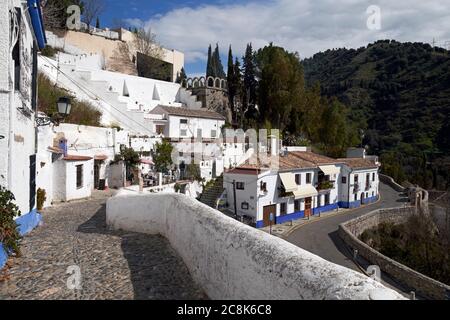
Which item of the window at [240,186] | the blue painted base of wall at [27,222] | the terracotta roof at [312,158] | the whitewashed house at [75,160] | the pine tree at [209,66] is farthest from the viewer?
the pine tree at [209,66]

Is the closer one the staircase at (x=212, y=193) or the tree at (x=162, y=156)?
the tree at (x=162, y=156)

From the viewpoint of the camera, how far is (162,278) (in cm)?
545

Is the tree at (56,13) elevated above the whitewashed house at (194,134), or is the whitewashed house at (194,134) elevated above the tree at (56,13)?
the tree at (56,13)

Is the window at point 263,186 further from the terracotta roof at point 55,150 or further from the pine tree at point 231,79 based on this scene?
the pine tree at point 231,79

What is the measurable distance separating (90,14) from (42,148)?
134ft

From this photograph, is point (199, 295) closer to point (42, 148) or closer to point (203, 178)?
point (42, 148)

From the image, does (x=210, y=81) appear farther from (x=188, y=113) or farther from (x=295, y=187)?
(x=295, y=187)

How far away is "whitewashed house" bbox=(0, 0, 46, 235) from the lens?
21.3 feet

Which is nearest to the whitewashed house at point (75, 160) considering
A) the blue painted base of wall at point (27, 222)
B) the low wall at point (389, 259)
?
the blue painted base of wall at point (27, 222)

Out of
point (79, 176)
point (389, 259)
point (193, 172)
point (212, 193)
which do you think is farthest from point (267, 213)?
point (79, 176)

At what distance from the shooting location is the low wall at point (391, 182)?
48.2 meters

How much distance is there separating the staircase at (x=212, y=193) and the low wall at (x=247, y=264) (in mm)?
19593

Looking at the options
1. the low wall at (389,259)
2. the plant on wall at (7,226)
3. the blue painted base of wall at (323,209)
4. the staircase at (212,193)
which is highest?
the plant on wall at (7,226)
